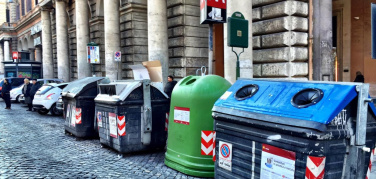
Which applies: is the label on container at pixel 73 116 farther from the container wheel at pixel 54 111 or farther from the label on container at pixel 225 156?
→ the container wheel at pixel 54 111

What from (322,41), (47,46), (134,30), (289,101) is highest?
(47,46)

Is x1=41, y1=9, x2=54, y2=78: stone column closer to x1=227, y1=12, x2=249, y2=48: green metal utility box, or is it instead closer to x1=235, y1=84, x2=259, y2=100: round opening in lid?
x1=227, y1=12, x2=249, y2=48: green metal utility box

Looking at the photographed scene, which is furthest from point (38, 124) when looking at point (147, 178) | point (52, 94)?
point (147, 178)

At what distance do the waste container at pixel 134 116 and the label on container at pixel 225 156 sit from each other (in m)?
2.78

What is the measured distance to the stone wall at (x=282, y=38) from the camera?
9.73 metres

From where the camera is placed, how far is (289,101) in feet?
11.2

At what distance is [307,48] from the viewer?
10.1 metres

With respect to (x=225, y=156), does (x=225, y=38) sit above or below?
above

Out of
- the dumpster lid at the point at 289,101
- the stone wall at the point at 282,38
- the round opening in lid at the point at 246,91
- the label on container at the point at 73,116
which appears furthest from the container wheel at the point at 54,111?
the round opening in lid at the point at 246,91

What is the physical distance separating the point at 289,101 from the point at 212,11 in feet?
12.5

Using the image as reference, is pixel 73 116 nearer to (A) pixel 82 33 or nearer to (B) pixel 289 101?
(B) pixel 289 101

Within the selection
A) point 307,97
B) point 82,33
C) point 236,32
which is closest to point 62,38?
point 82,33

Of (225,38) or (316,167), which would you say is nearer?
(316,167)

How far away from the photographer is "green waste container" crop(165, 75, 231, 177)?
5.11 meters
